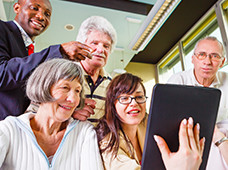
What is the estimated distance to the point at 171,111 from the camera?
0.72 m

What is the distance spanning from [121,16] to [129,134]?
2608mm

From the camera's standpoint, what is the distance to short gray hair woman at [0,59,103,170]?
86 centimetres

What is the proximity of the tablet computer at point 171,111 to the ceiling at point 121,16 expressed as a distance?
2103mm

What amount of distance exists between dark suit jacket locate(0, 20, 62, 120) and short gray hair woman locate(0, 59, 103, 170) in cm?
5

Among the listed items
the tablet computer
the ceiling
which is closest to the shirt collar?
the tablet computer

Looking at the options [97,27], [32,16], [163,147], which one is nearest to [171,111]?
[163,147]

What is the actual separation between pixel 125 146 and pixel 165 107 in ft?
1.25

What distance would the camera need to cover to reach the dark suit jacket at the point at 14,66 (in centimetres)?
97

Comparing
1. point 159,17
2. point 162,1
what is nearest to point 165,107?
point 162,1

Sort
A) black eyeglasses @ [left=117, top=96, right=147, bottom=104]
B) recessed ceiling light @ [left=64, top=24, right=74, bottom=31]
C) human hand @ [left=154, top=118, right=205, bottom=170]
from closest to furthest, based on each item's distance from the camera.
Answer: human hand @ [left=154, top=118, right=205, bottom=170]
black eyeglasses @ [left=117, top=96, right=147, bottom=104]
recessed ceiling light @ [left=64, top=24, right=74, bottom=31]

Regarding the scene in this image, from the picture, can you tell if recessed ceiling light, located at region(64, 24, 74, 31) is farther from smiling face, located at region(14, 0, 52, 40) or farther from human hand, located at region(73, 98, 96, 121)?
human hand, located at region(73, 98, 96, 121)

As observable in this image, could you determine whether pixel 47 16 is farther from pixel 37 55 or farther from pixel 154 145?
pixel 154 145

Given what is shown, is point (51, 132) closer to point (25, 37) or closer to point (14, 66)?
point (14, 66)

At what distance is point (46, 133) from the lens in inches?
38.6
